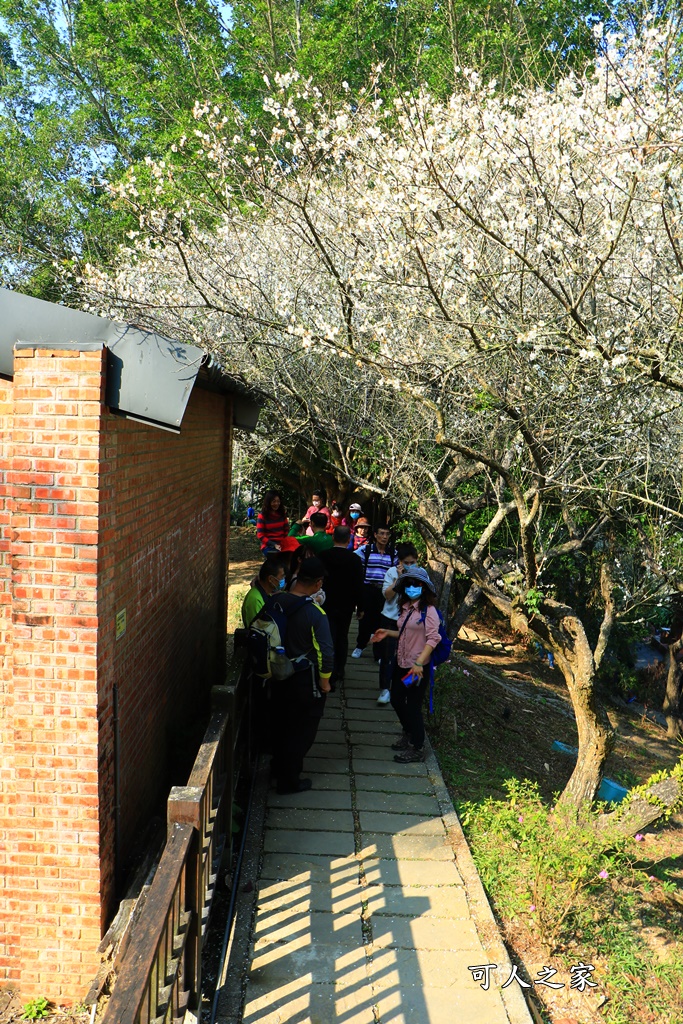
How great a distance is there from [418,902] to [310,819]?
120 centimetres

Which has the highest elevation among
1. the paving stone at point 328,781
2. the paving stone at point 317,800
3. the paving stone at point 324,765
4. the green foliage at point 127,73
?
the green foliage at point 127,73

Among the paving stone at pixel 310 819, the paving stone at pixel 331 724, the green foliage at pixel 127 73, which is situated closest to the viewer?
the paving stone at pixel 310 819

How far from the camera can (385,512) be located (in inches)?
668

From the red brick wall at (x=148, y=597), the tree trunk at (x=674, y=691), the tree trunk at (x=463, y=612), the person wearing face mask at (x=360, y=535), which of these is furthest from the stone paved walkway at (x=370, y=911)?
the tree trunk at (x=674, y=691)

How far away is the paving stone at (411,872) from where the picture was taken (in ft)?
17.4

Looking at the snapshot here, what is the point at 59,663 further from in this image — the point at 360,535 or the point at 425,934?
the point at 360,535

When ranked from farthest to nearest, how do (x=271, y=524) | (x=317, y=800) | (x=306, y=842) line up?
(x=271, y=524), (x=317, y=800), (x=306, y=842)

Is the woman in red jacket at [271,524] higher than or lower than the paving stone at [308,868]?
higher

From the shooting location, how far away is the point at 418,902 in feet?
16.6

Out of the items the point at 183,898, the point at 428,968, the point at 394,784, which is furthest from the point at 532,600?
the point at 183,898

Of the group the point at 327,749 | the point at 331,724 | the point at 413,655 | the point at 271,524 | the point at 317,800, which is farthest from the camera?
the point at 271,524

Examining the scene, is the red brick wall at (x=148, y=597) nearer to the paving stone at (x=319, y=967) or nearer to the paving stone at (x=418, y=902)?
the paving stone at (x=319, y=967)

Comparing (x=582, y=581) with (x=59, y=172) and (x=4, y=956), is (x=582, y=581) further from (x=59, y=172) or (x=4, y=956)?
(x=59, y=172)

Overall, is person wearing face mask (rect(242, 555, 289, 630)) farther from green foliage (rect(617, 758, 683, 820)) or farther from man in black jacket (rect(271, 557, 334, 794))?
green foliage (rect(617, 758, 683, 820))
